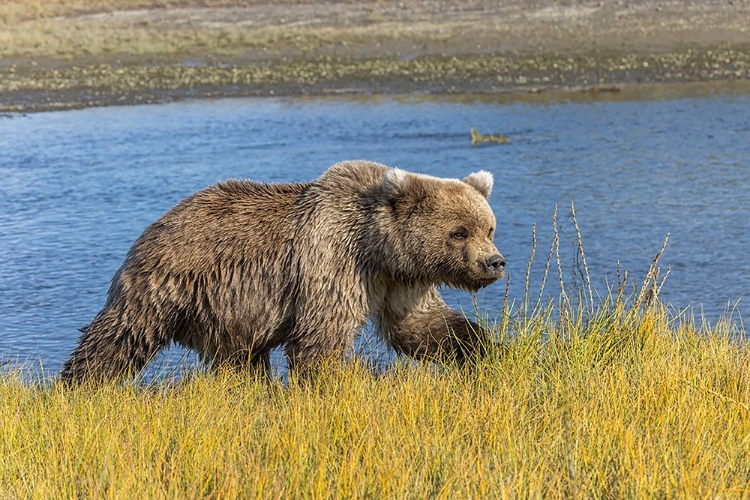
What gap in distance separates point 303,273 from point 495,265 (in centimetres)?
91

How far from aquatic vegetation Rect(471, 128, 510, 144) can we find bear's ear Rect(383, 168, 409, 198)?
31.5 ft

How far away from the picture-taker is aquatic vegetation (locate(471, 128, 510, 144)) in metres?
14.5

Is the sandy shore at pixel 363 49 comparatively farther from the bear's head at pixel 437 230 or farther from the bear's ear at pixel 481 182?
the bear's head at pixel 437 230

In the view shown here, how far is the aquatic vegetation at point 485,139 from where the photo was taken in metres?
14.5

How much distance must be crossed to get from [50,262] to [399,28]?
17794 millimetres

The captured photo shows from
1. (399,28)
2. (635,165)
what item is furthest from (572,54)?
(635,165)

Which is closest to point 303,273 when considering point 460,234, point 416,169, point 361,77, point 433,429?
point 460,234

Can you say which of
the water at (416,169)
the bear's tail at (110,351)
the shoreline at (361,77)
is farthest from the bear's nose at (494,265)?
the shoreline at (361,77)

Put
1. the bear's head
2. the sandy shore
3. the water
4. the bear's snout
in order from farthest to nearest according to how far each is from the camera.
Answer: the sandy shore → the water → the bear's head → the bear's snout

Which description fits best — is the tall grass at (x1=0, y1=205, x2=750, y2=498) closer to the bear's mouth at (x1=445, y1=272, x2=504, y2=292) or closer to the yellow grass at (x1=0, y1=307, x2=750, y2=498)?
the yellow grass at (x1=0, y1=307, x2=750, y2=498)

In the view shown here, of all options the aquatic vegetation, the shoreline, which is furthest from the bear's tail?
the shoreline

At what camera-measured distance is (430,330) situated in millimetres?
5230

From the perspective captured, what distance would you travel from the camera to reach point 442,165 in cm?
1284

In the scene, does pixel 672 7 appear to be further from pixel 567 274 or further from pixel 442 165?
pixel 567 274
